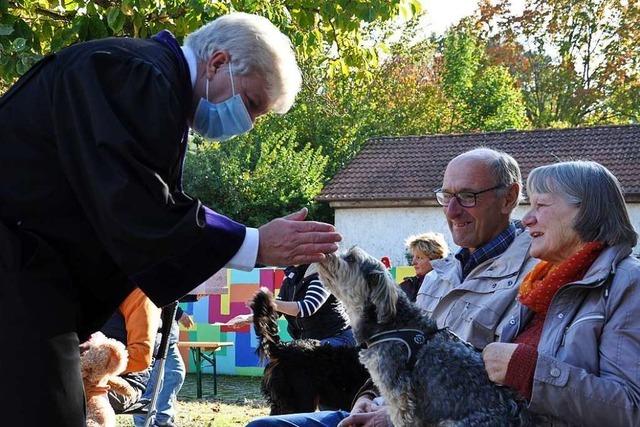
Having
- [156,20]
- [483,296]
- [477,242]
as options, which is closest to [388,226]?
[156,20]

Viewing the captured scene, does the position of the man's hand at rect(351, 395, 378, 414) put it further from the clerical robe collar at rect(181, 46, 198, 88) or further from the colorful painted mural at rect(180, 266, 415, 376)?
the colorful painted mural at rect(180, 266, 415, 376)

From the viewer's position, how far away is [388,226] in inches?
1016

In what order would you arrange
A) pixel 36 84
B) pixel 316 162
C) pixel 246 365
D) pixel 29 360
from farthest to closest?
pixel 316 162, pixel 246 365, pixel 36 84, pixel 29 360

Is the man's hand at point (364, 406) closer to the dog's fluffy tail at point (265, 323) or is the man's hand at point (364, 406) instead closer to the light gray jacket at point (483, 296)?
Answer: the light gray jacket at point (483, 296)

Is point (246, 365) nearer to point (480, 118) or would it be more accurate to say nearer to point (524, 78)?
point (480, 118)

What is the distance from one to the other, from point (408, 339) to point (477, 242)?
2.60ft

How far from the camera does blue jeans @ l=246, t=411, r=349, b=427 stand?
3939 mm

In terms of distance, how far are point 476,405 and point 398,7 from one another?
5383 millimetres

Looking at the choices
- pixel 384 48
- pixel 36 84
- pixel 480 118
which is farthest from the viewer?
pixel 480 118

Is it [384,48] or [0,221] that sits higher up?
[384,48]

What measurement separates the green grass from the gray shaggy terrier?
273 inches

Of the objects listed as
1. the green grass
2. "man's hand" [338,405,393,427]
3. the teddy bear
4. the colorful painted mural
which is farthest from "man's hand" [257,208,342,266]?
the colorful painted mural

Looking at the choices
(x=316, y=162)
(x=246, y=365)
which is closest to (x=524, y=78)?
(x=316, y=162)

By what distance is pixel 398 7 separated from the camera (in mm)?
8180
